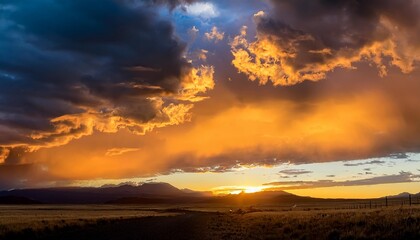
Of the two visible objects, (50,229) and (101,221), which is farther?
(101,221)

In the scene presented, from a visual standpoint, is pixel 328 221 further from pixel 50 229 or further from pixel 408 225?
pixel 50 229

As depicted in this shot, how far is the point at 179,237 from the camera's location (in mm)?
30250

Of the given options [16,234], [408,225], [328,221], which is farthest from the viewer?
[16,234]

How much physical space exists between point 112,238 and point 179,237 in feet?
15.5

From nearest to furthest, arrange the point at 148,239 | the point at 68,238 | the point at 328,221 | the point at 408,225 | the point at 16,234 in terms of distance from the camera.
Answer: the point at 408,225
the point at 148,239
the point at 328,221
the point at 68,238
the point at 16,234

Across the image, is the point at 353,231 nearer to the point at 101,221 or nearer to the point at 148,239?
the point at 148,239

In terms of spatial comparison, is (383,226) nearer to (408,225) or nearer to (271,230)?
(408,225)

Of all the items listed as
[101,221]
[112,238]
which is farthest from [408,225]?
[101,221]

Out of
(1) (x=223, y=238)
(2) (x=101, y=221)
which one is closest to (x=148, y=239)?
Result: (1) (x=223, y=238)

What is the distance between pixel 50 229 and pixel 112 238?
12.2 m

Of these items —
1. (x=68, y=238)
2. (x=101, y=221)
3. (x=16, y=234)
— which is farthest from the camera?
(x=101, y=221)

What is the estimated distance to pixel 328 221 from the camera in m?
31.2

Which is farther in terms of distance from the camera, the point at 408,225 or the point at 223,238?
the point at 223,238

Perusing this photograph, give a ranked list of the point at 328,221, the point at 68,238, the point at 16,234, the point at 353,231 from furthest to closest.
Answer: the point at 16,234, the point at 68,238, the point at 328,221, the point at 353,231
